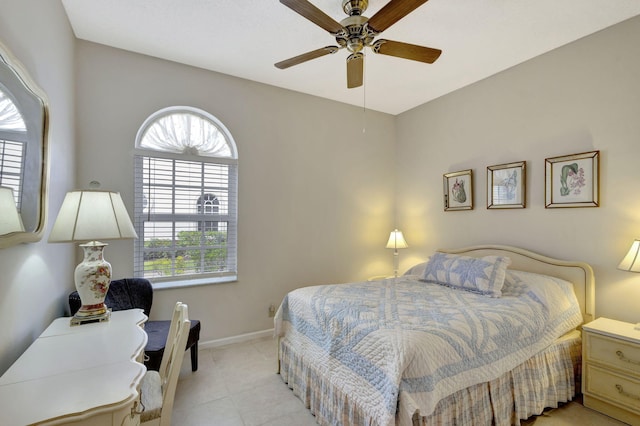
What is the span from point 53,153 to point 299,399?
2.34 metres

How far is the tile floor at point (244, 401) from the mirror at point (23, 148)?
151 centimetres

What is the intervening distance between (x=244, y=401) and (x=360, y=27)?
2.66 m

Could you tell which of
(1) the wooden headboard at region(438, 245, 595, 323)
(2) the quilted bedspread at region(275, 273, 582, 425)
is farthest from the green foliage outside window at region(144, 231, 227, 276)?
(1) the wooden headboard at region(438, 245, 595, 323)

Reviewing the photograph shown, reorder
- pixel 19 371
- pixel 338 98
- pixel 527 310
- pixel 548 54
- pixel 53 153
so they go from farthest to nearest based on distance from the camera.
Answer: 1. pixel 338 98
2. pixel 548 54
3. pixel 527 310
4. pixel 53 153
5. pixel 19 371

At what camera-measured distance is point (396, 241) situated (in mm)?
4117

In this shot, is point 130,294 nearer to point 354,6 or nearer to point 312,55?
point 312,55

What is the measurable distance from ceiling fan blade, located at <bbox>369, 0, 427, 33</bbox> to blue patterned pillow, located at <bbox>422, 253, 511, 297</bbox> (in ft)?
6.74

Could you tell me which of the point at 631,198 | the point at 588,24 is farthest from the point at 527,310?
the point at 588,24

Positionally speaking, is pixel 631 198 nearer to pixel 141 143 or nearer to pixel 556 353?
pixel 556 353

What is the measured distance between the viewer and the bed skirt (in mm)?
1667

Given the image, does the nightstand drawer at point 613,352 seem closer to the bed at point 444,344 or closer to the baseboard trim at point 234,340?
the bed at point 444,344

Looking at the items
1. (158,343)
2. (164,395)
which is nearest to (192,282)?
(158,343)

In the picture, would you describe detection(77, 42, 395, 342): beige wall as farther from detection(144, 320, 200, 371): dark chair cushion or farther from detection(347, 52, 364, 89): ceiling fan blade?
detection(347, 52, 364, 89): ceiling fan blade

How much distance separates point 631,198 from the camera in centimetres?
241
